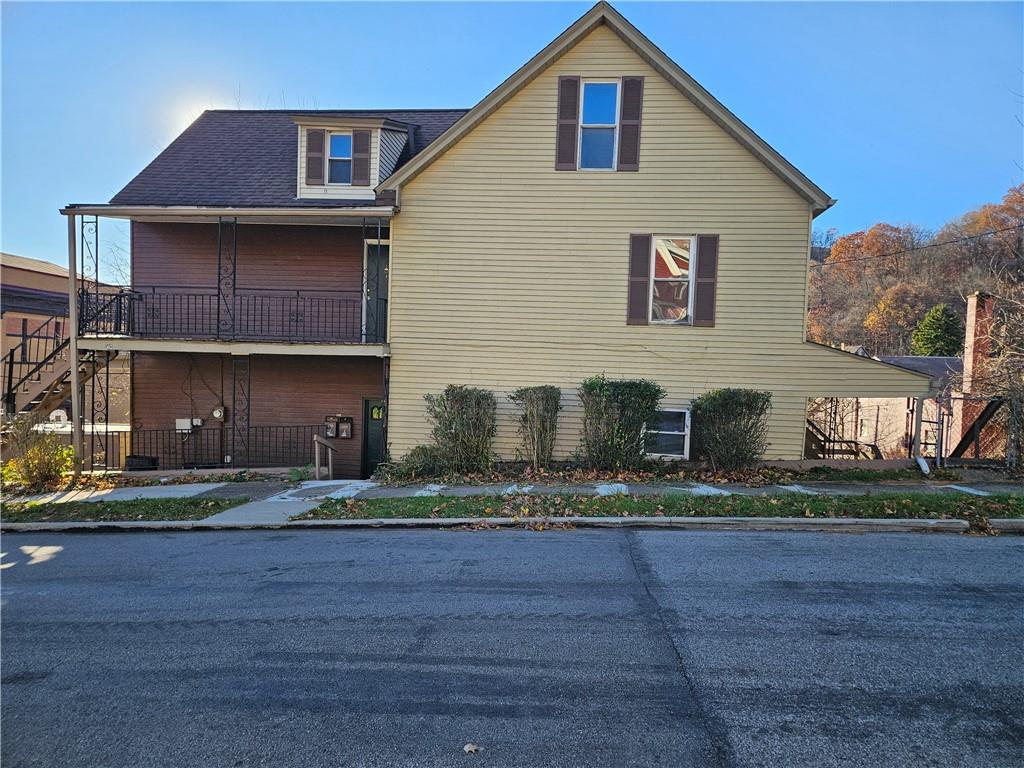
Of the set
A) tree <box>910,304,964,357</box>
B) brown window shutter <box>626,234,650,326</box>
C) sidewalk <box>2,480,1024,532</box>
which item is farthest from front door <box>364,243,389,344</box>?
tree <box>910,304,964,357</box>

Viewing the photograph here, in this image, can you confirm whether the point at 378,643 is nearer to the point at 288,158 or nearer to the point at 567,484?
the point at 567,484

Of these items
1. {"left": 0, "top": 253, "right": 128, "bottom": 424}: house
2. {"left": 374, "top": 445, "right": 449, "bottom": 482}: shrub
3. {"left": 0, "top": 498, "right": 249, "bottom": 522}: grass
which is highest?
{"left": 0, "top": 253, "right": 128, "bottom": 424}: house

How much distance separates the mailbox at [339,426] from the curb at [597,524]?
19.1 ft

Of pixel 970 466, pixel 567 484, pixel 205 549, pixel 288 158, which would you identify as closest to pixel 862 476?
pixel 970 466

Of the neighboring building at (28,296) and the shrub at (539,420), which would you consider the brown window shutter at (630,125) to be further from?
the neighboring building at (28,296)

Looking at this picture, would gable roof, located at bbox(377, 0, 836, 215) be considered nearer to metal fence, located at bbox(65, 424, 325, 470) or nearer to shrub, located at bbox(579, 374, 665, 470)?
shrub, located at bbox(579, 374, 665, 470)

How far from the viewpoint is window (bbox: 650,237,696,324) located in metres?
12.0

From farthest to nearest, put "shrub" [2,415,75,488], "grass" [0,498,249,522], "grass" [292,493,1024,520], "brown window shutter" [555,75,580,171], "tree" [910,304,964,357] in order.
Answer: "tree" [910,304,964,357] < "brown window shutter" [555,75,580,171] < "shrub" [2,415,75,488] < "grass" [0,498,249,522] < "grass" [292,493,1024,520]

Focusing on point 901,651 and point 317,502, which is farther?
point 317,502

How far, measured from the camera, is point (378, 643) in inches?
165

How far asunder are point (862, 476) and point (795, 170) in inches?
231

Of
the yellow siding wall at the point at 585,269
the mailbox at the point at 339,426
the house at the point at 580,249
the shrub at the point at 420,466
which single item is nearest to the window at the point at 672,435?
the house at the point at 580,249

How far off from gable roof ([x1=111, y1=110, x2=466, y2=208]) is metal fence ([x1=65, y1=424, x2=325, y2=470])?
16.9 feet

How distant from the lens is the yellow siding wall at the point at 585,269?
38.7 ft
